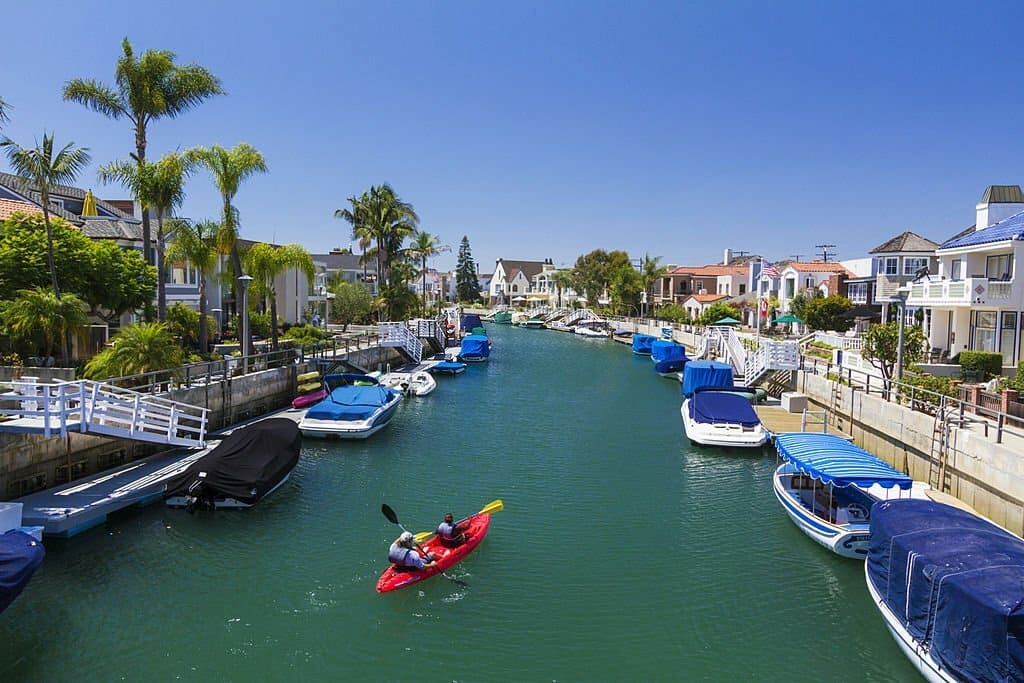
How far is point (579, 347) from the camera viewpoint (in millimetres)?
85312

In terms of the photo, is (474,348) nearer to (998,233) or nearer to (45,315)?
(45,315)

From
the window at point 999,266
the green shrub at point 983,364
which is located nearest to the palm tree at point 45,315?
the green shrub at point 983,364

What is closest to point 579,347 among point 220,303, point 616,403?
point 616,403

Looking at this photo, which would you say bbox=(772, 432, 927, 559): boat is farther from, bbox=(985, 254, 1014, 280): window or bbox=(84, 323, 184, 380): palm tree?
bbox=(84, 323, 184, 380): palm tree

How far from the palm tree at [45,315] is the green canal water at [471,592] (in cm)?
1236

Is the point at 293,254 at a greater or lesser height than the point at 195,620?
greater

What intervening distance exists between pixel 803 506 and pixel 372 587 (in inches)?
501

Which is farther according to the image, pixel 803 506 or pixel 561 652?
pixel 803 506

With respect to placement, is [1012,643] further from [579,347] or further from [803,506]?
[579,347]

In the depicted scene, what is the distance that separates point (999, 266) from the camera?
34000mm

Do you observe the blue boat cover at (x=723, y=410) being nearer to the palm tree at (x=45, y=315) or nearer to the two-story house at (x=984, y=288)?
the two-story house at (x=984, y=288)

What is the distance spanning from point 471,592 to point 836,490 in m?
11.9

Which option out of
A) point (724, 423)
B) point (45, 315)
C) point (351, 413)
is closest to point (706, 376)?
point (724, 423)

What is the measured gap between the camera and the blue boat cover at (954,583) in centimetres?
1068
